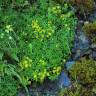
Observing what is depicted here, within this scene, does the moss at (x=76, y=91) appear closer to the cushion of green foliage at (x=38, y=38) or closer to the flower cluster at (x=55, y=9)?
the cushion of green foliage at (x=38, y=38)

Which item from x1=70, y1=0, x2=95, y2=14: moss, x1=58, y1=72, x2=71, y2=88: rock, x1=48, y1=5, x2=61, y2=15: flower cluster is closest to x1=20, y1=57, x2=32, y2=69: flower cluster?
x1=58, y1=72, x2=71, y2=88: rock

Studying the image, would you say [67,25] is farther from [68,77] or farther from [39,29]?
[68,77]

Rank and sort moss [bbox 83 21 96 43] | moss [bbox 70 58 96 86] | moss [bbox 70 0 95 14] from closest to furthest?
moss [bbox 70 58 96 86], moss [bbox 83 21 96 43], moss [bbox 70 0 95 14]

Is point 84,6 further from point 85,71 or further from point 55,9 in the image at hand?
point 85,71

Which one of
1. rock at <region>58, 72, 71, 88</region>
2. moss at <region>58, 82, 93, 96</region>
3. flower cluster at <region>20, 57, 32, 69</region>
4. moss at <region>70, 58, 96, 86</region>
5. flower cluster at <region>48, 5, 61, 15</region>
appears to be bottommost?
moss at <region>58, 82, 93, 96</region>

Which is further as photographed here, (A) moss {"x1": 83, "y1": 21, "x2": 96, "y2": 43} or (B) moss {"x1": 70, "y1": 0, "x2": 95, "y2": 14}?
(B) moss {"x1": 70, "y1": 0, "x2": 95, "y2": 14}

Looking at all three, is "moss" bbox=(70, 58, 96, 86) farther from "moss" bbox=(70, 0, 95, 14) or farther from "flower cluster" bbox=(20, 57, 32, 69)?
"moss" bbox=(70, 0, 95, 14)

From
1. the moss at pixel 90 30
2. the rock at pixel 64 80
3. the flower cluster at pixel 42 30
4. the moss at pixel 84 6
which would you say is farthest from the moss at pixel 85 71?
the moss at pixel 84 6

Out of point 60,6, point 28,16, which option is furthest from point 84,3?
point 28,16
